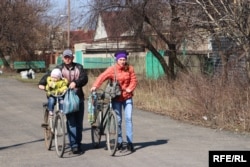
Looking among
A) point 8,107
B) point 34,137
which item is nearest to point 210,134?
point 34,137

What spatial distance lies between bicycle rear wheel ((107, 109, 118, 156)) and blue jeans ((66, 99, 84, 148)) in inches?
A: 21.8

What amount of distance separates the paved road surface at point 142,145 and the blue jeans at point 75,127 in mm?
238

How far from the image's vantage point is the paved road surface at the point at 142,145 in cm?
838

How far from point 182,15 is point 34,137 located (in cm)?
829

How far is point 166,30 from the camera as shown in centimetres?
2214

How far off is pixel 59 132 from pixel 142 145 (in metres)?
1.82

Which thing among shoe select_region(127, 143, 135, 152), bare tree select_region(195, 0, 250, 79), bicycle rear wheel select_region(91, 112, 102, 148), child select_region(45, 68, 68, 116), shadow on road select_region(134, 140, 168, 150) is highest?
bare tree select_region(195, 0, 250, 79)

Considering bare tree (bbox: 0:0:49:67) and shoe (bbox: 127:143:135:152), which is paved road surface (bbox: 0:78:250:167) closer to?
shoe (bbox: 127:143:135:152)

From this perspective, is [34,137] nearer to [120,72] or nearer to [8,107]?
[120,72]

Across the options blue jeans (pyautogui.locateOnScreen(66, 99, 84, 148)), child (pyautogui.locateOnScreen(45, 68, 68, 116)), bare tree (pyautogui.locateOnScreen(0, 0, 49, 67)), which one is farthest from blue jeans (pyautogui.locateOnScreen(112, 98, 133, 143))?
bare tree (pyautogui.locateOnScreen(0, 0, 49, 67))

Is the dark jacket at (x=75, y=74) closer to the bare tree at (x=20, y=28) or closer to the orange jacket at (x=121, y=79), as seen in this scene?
the orange jacket at (x=121, y=79)

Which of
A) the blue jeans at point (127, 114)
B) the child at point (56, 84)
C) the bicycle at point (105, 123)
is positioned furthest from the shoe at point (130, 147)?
the child at point (56, 84)

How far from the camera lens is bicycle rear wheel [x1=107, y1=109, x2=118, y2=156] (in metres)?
8.80

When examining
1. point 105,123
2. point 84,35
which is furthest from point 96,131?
point 84,35
